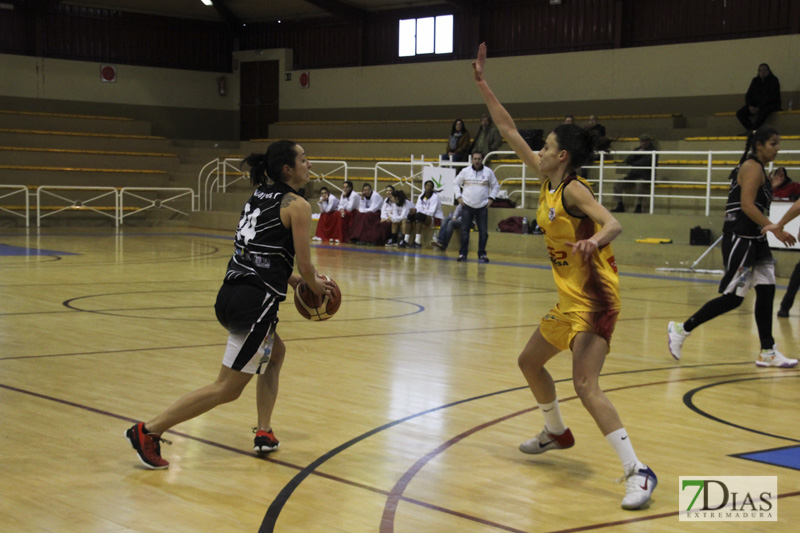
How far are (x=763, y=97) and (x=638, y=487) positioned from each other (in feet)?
51.4

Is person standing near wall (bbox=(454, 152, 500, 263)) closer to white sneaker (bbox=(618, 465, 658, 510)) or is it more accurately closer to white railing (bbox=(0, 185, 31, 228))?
white railing (bbox=(0, 185, 31, 228))

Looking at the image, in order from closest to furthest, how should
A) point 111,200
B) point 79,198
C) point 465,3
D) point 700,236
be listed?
point 700,236 < point 79,198 < point 465,3 < point 111,200

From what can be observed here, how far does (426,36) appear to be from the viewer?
26062mm

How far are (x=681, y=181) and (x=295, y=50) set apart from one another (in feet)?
51.2

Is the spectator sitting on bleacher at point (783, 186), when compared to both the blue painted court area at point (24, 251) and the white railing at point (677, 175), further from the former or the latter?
the blue painted court area at point (24, 251)

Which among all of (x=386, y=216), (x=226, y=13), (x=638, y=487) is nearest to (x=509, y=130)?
(x=638, y=487)

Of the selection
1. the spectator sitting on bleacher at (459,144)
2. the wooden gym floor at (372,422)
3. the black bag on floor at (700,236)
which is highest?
the spectator sitting on bleacher at (459,144)

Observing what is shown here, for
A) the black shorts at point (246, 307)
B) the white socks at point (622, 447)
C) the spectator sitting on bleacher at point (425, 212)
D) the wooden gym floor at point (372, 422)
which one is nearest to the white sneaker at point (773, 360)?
the wooden gym floor at point (372, 422)

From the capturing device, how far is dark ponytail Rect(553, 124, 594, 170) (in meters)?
4.12

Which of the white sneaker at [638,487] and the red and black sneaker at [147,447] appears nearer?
the white sneaker at [638,487]

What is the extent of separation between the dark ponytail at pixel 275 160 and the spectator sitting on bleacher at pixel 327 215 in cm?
1543

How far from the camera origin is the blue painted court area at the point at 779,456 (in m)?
4.36

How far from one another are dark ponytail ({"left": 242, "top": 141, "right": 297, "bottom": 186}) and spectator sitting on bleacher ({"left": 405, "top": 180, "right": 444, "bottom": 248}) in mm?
13924

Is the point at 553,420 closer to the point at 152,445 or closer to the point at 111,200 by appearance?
the point at 152,445
